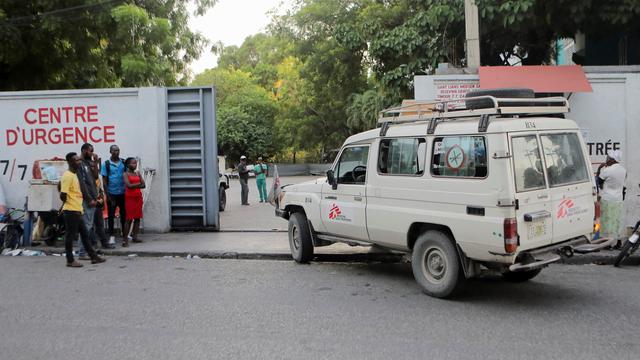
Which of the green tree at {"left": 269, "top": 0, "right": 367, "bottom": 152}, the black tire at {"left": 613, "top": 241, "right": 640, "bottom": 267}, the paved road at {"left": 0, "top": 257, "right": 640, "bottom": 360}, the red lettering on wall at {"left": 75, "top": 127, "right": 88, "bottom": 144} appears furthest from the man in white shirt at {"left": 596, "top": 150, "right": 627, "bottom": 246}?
the green tree at {"left": 269, "top": 0, "right": 367, "bottom": 152}

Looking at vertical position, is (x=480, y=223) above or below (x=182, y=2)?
below

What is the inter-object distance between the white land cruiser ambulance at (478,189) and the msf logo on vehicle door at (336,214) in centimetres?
23

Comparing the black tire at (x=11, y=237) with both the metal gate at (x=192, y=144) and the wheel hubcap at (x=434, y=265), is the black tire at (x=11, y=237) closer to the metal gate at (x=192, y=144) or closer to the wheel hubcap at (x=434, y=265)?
the metal gate at (x=192, y=144)

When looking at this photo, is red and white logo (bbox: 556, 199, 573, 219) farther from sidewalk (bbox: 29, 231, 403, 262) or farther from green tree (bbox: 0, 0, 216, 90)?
green tree (bbox: 0, 0, 216, 90)

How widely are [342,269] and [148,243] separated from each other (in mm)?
4296

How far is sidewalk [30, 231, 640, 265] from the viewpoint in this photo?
29.9ft

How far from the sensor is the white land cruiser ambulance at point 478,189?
5980mm

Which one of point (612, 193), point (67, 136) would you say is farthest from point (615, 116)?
point (67, 136)

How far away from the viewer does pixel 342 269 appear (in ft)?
28.2

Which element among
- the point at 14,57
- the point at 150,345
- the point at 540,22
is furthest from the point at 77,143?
the point at 540,22

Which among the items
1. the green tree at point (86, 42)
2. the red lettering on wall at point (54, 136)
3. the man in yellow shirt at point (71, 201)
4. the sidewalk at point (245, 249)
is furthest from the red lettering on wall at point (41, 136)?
the green tree at point (86, 42)

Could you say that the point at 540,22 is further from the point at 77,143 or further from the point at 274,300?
the point at 77,143

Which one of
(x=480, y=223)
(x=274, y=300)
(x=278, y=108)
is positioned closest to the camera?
(x=480, y=223)

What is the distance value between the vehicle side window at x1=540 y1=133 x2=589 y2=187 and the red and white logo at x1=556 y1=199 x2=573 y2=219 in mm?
201
